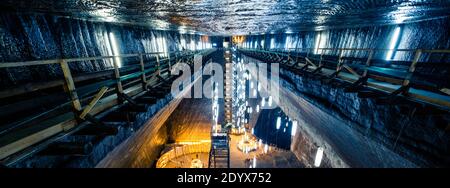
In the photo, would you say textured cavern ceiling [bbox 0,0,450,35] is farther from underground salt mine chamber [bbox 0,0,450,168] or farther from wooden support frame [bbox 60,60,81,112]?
wooden support frame [bbox 60,60,81,112]

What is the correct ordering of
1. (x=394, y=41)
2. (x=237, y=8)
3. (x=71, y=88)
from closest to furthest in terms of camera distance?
(x=71, y=88) → (x=237, y=8) → (x=394, y=41)

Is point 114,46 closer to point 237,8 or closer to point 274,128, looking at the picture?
point 237,8

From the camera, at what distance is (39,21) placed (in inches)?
193

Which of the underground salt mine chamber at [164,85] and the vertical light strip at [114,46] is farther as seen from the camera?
the vertical light strip at [114,46]

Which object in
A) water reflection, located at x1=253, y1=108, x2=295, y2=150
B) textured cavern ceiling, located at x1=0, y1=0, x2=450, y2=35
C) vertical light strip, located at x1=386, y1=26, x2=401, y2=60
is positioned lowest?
water reflection, located at x1=253, y1=108, x2=295, y2=150

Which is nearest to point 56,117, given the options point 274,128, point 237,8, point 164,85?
point 164,85

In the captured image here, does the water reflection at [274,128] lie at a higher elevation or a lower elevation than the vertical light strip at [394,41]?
lower

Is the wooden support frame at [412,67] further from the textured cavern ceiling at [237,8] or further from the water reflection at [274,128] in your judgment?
the water reflection at [274,128]

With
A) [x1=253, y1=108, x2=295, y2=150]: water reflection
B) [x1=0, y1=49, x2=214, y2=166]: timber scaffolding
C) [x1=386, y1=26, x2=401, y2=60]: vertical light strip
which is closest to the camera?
[x1=0, y1=49, x2=214, y2=166]: timber scaffolding

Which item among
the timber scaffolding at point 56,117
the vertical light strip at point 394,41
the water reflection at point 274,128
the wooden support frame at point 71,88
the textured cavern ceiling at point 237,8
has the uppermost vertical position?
the textured cavern ceiling at point 237,8

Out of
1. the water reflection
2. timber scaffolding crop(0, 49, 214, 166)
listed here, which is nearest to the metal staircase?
the water reflection

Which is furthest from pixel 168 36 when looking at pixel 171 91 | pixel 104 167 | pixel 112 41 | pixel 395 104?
pixel 395 104

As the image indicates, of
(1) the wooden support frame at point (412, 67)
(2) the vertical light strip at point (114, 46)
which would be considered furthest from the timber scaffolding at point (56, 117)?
(1) the wooden support frame at point (412, 67)
